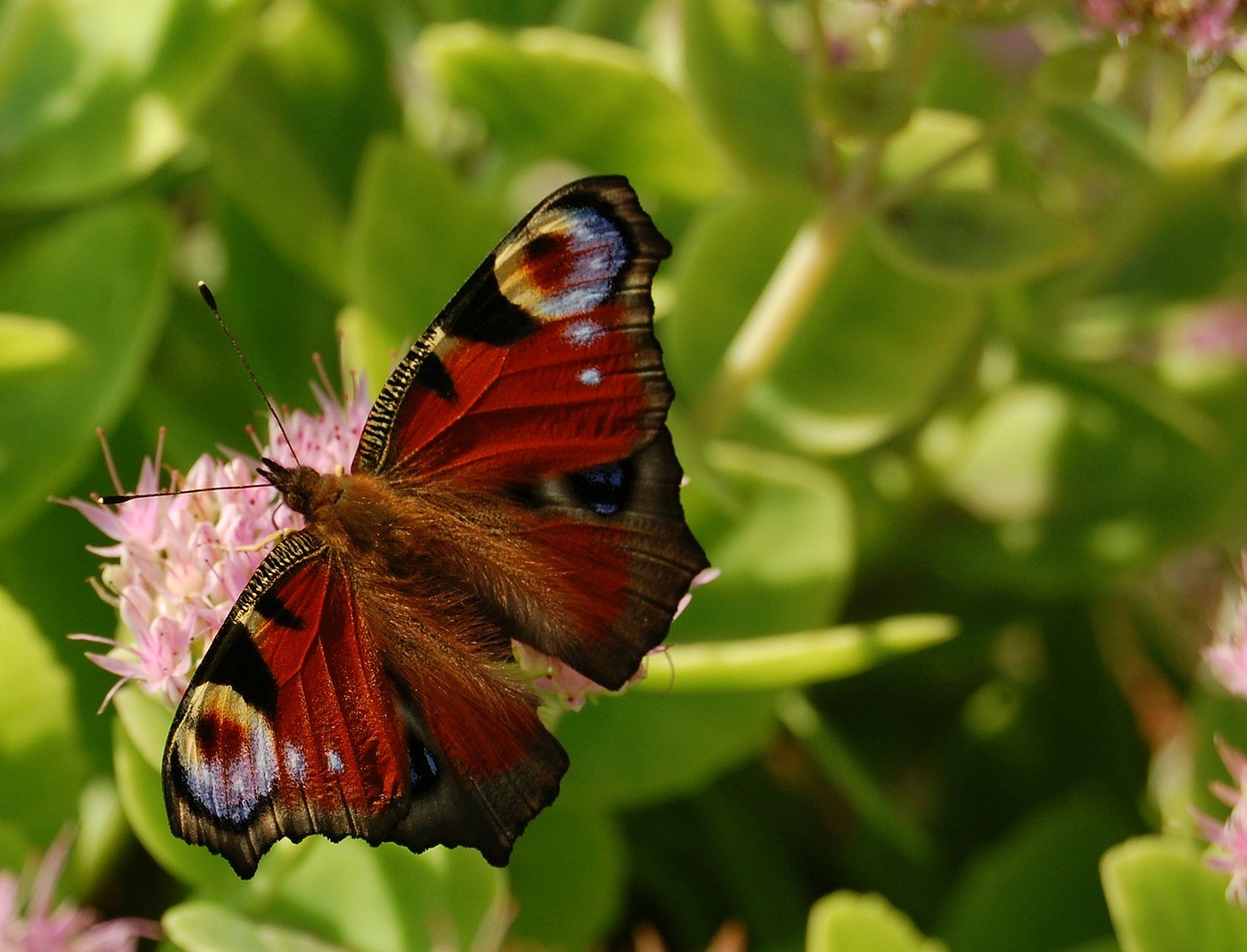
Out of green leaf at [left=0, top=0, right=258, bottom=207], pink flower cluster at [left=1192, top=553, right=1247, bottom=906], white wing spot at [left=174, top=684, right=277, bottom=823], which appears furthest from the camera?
green leaf at [left=0, top=0, right=258, bottom=207]

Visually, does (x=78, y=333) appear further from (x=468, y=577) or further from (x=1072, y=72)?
(x=1072, y=72)

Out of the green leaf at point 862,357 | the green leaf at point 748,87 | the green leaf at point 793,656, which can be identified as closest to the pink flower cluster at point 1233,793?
the green leaf at point 793,656

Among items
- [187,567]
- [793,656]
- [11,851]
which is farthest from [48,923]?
[793,656]

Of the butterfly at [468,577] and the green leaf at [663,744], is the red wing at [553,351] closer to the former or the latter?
the butterfly at [468,577]

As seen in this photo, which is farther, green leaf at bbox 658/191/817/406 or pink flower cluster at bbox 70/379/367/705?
green leaf at bbox 658/191/817/406

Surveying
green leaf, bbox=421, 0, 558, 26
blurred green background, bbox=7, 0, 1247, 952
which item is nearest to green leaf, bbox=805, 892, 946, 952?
blurred green background, bbox=7, 0, 1247, 952

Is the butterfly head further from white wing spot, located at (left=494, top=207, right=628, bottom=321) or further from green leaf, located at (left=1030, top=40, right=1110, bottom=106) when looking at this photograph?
green leaf, located at (left=1030, top=40, right=1110, bottom=106)

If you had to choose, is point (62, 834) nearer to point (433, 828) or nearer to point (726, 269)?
point (433, 828)
